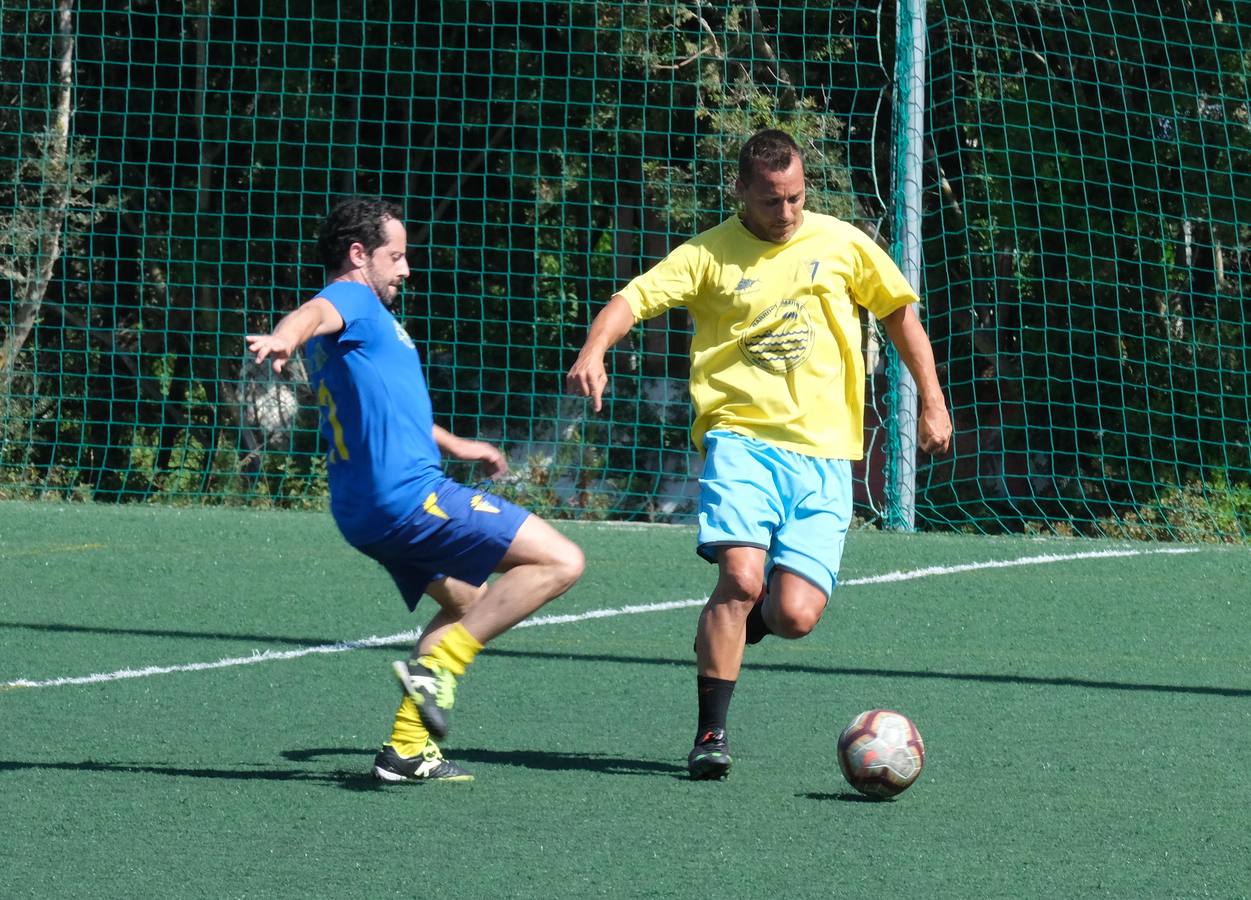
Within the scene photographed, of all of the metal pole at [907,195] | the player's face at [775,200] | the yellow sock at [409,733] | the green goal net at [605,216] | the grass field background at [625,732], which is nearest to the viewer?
the grass field background at [625,732]

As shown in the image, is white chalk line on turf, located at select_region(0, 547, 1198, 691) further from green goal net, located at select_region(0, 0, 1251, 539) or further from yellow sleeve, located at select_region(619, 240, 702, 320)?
green goal net, located at select_region(0, 0, 1251, 539)

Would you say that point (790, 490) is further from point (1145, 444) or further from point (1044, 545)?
point (1145, 444)

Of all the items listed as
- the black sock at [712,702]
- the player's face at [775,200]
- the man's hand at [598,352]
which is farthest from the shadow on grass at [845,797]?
the player's face at [775,200]

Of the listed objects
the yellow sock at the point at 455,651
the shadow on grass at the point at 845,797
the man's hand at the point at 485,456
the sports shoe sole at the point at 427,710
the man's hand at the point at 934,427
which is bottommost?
the shadow on grass at the point at 845,797

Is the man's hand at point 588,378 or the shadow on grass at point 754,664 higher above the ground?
the man's hand at point 588,378

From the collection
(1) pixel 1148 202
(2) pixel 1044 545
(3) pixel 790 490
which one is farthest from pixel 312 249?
(3) pixel 790 490

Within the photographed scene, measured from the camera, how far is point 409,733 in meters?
4.70

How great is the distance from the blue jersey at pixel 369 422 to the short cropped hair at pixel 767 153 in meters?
1.10

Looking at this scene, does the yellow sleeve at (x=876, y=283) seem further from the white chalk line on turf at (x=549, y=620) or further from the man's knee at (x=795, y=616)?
the white chalk line on turf at (x=549, y=620)

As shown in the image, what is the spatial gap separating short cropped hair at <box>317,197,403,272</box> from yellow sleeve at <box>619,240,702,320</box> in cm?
74

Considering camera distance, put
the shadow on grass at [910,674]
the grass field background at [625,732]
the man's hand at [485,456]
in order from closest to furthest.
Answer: the grass field background at [625,732]
the man's hand at [485,456]
the shadow on grass at [910,674]

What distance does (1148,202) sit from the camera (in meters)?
14.4

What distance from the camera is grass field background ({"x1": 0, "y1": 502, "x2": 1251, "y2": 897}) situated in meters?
3.91

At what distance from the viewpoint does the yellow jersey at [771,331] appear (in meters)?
5.26
